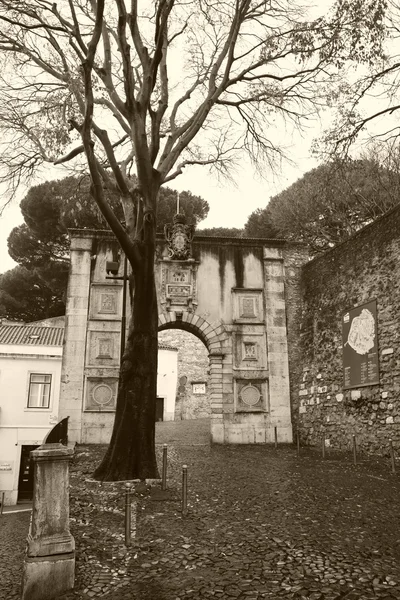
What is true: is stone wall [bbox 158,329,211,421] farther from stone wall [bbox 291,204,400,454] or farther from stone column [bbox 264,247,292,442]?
stone wall [bbox 291,204,400,454]

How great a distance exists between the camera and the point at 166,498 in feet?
22.9

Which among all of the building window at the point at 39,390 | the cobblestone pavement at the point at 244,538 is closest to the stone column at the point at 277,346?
the cobblestone pavement at the point at 244,538

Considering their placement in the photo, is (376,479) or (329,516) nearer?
(329,516)

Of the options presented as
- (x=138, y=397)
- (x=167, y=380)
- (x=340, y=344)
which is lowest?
(x=138, y=397)

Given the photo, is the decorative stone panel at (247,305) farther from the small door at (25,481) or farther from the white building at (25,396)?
the small door at (25,481)

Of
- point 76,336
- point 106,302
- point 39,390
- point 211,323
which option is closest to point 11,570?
point 76,336

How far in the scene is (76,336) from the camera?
48.3ft

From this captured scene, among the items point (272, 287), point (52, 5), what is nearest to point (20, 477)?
point (272, 287)

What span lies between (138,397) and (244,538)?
3.49 metres

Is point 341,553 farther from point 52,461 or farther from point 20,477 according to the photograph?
point 20,477

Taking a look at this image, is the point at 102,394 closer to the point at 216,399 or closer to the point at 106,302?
the point at 106,302

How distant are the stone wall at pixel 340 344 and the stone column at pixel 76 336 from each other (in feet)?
21.8

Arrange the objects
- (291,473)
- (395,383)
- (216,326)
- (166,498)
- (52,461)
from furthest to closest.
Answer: (216,326) → (395,383) → (291,473) → (166,498) → (52,461)

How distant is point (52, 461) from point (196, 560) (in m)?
1.66
